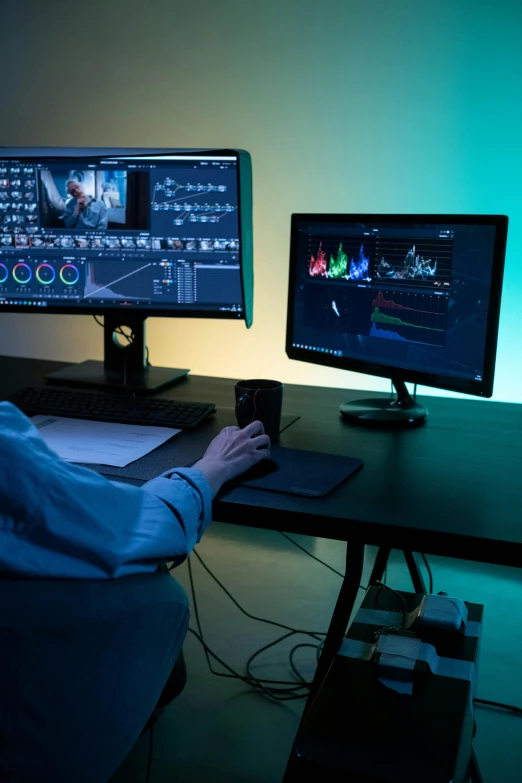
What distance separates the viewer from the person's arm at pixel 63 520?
801mm

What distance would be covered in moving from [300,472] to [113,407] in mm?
525

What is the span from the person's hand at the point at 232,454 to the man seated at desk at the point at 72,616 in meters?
0.30

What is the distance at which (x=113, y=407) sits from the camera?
1674 millimetres

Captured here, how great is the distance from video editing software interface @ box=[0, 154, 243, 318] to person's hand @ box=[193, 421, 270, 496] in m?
0.57

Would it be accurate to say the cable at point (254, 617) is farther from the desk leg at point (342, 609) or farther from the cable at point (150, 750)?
the desk leg at point (342, 609)

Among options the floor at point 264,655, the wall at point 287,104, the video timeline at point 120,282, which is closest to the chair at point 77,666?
the floor at point 264,655

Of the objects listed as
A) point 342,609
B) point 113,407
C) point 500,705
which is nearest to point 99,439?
point 113,407

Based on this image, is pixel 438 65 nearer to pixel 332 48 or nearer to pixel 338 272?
pixel 332 48

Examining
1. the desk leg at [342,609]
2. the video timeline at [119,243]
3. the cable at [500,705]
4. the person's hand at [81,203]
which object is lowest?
the cable at [500,705]

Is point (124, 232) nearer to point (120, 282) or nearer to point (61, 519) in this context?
point (120, 282)

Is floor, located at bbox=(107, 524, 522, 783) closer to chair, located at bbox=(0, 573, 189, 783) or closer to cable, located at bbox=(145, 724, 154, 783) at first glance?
cable, located at bbox=(145, 724, 154, 783)

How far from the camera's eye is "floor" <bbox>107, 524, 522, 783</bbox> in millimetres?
1803

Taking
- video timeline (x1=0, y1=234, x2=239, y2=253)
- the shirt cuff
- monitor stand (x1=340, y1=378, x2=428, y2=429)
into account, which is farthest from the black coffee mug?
video timeline (x1=0, y1=234, x2=239, y2=253)

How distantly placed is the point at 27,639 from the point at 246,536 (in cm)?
228
